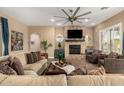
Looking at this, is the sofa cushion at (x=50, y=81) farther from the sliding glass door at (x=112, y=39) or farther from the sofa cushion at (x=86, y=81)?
the sliding glass door at (x=112, y=39)

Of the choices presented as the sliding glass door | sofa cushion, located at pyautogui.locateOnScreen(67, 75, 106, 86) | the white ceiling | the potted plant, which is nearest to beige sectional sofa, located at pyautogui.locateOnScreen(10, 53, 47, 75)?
the white ceiling

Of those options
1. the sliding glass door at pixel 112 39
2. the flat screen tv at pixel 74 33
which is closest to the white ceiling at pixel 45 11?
the sliding glass door at pixel 112 39

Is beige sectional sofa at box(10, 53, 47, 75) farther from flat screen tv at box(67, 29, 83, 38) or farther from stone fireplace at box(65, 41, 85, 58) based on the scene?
flat screen tv at box(67, 29, 83, 38)

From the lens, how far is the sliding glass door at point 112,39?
294 inches

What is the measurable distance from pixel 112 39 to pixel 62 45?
16.6ft

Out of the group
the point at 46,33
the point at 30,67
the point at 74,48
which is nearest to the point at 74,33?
the point at 74,48

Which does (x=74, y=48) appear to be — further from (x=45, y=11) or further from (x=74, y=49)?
(x=45, y=11)

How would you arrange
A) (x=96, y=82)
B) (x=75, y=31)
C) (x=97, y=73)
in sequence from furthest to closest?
(x=75, y=31) < (x=97, y=73) < (x=96, y=82)

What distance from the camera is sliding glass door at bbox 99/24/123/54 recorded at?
7.47 meters

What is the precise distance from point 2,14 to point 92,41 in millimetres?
8017

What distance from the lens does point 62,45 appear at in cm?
1302
